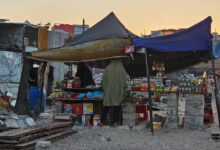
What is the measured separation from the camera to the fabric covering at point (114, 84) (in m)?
14.1

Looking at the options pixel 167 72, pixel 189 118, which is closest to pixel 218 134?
pixel 189 118

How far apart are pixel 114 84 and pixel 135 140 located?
3.20m

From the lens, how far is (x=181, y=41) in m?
13.5

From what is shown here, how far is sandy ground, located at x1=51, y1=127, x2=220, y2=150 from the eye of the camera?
10.1 m

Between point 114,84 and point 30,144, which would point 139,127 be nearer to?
point 114,84

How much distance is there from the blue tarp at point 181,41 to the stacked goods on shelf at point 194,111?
145cm

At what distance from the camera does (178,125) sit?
1427 centimetres

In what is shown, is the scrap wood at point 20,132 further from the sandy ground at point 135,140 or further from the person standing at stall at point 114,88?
the person standing at stall at point 114,88

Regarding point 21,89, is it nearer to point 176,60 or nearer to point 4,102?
point 4,102

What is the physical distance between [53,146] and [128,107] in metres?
4.60

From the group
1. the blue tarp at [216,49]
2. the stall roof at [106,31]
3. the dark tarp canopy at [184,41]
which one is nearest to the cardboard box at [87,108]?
the stall roof at [106,31]

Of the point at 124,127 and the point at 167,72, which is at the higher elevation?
the point at 167,72

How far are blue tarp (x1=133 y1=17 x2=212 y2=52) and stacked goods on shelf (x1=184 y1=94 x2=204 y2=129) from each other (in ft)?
4.74

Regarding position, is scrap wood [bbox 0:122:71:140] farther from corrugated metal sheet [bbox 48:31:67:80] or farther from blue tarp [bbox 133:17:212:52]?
corrugated metal sheet [bbox 48:31:67:80]
